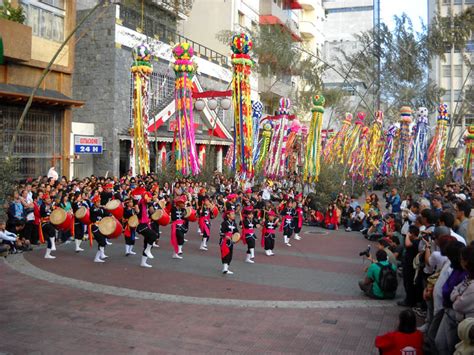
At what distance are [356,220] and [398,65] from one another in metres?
19.7

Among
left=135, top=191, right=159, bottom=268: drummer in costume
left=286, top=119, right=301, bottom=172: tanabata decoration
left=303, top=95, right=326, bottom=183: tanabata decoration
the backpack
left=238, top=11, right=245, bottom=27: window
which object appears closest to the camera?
the backpack

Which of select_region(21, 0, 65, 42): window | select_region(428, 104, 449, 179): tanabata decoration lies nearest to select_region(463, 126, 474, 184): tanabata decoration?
select_region(428, 104, 449, 179): tanabata decoration

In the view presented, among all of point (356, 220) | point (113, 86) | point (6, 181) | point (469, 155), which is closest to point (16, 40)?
point (113, 86)

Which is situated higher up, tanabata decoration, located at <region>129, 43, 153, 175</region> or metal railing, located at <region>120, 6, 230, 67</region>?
metal railing, located at <region>120, 6, 230, 67</region>

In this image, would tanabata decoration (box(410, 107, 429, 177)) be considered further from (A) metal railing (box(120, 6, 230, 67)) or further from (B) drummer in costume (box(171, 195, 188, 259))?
(B) drummer in costume (box(171, 195, 188, 259))

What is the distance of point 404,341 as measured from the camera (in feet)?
16.5

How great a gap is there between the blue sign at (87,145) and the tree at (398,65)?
48.3 ft

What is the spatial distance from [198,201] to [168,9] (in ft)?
56.9

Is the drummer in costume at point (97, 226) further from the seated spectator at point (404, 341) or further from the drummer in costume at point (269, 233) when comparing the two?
the seated spectator at point (404, 341)

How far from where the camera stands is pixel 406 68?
33875mm

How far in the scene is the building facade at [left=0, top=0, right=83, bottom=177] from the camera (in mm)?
18797

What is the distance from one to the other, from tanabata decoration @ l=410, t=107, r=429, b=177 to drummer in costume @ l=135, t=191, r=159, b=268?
1937 cm

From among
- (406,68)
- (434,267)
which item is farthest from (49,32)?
(406,68)

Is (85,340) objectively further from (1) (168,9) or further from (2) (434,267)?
(1) (168,9)
